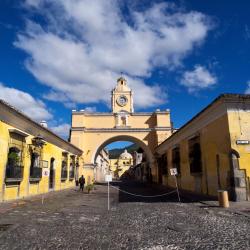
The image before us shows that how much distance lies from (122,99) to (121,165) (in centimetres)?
5986

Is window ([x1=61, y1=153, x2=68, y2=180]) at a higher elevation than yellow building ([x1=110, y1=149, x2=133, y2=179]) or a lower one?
lower

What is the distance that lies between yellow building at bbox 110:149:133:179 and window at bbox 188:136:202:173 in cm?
7461

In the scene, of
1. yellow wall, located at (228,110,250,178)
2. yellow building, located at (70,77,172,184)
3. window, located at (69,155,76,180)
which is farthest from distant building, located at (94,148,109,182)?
yellow wall, located at (228,110,250,178)

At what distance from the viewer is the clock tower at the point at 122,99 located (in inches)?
1365

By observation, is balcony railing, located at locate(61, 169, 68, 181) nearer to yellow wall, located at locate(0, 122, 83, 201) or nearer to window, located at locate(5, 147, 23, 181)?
yellow wall, located at locate(0, 122, 83, 201)

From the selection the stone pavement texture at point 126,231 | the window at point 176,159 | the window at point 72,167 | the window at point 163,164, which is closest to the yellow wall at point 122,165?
the window at point 163,164

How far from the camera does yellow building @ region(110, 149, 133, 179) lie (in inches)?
3602

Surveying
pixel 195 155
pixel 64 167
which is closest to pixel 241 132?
pixel 195 155

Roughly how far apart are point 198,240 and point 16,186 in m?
10.5

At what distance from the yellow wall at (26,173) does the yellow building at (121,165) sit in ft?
229

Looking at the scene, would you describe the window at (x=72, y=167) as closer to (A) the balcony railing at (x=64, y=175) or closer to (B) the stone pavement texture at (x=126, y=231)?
(A) the balcony railing at (x=64, y=175)

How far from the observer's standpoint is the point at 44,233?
5.92 meters

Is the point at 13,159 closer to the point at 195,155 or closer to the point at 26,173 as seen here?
the point at 26,173

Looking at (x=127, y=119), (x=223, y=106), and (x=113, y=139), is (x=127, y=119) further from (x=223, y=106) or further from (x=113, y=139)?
(x=223, y=106)
